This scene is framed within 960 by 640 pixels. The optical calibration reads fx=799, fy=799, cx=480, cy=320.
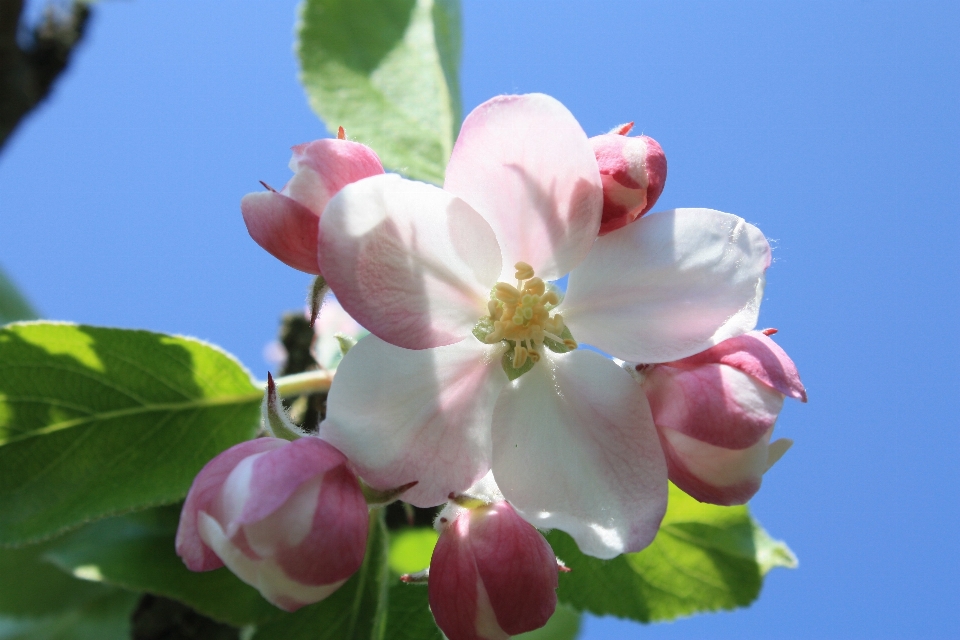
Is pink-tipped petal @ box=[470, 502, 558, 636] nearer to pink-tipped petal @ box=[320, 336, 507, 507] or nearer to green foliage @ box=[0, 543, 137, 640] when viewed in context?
pink-tipped petal @ box=[320, 336, 507, 507]

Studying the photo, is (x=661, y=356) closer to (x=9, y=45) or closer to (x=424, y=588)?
(x=424, y=588)

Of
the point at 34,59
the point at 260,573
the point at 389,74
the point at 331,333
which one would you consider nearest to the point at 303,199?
the point at 260,573

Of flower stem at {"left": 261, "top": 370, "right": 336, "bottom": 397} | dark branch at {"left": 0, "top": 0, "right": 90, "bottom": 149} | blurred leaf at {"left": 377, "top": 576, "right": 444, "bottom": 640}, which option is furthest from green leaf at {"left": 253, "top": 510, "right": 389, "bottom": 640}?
Result: dark branch at {"left": 0, "top": 0, "right": 90, "bottom": 149}

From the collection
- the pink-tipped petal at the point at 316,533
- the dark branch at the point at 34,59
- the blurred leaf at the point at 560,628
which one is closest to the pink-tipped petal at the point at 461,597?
the pink-tipped petal at the point at 316,533

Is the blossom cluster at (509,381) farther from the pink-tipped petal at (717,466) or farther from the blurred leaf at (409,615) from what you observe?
the blurred leaf at (409,615)

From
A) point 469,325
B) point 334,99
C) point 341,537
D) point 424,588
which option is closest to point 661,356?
point 469,325

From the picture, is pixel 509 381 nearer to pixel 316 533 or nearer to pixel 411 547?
pixel 316 533
